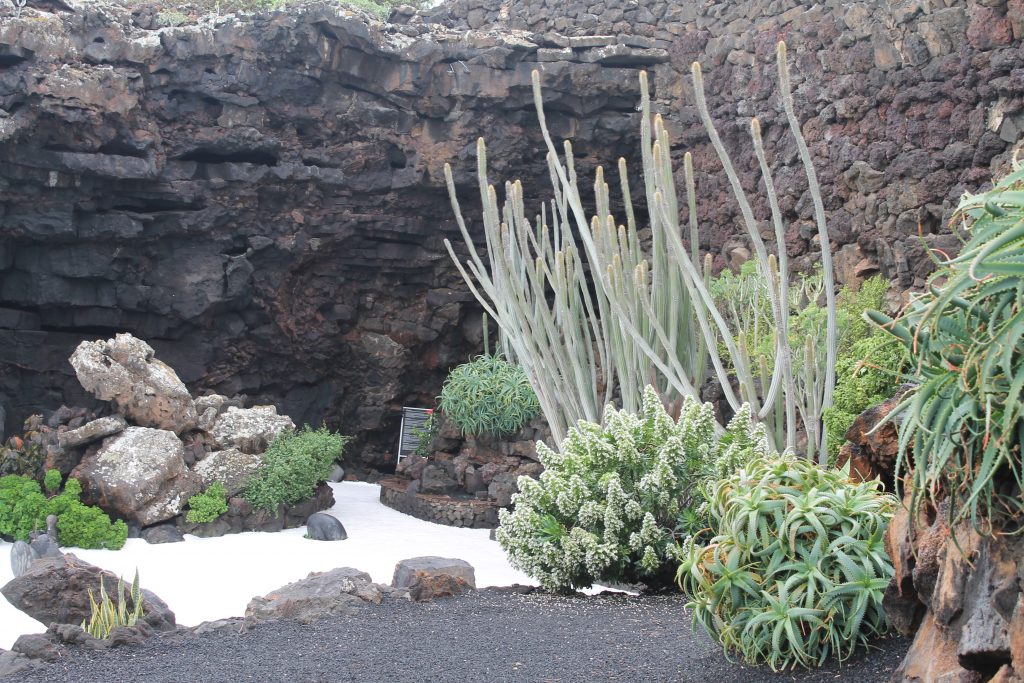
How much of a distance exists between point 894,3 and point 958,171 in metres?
1.67

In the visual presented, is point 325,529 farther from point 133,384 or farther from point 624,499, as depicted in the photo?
point 624,499

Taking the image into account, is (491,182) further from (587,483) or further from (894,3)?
(587,483)

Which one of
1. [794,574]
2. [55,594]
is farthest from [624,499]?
[55,594]

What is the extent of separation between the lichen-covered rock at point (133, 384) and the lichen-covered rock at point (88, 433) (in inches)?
10.5

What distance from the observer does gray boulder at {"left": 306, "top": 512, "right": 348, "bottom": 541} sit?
777cm

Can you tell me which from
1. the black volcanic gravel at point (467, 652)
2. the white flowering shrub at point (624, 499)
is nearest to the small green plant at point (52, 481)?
the black volcanic gravel at point (467, 652)

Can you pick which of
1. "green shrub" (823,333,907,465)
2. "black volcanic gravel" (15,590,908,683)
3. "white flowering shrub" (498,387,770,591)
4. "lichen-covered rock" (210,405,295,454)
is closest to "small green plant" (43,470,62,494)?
"lichen-covered rock" (210,405,295,454)

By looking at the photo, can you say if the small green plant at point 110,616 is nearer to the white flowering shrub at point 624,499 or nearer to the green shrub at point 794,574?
the white flowering shrub at point 624,499

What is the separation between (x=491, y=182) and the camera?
408 inches

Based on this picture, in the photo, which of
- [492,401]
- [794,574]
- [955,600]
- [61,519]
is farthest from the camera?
[492,401]

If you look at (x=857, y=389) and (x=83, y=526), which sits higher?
(x=857, y=389)

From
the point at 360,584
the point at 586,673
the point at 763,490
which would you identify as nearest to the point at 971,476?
the point at 763,490

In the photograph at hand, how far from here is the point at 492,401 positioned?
29.9 ft

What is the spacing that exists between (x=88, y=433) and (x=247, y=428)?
53.5 inches
